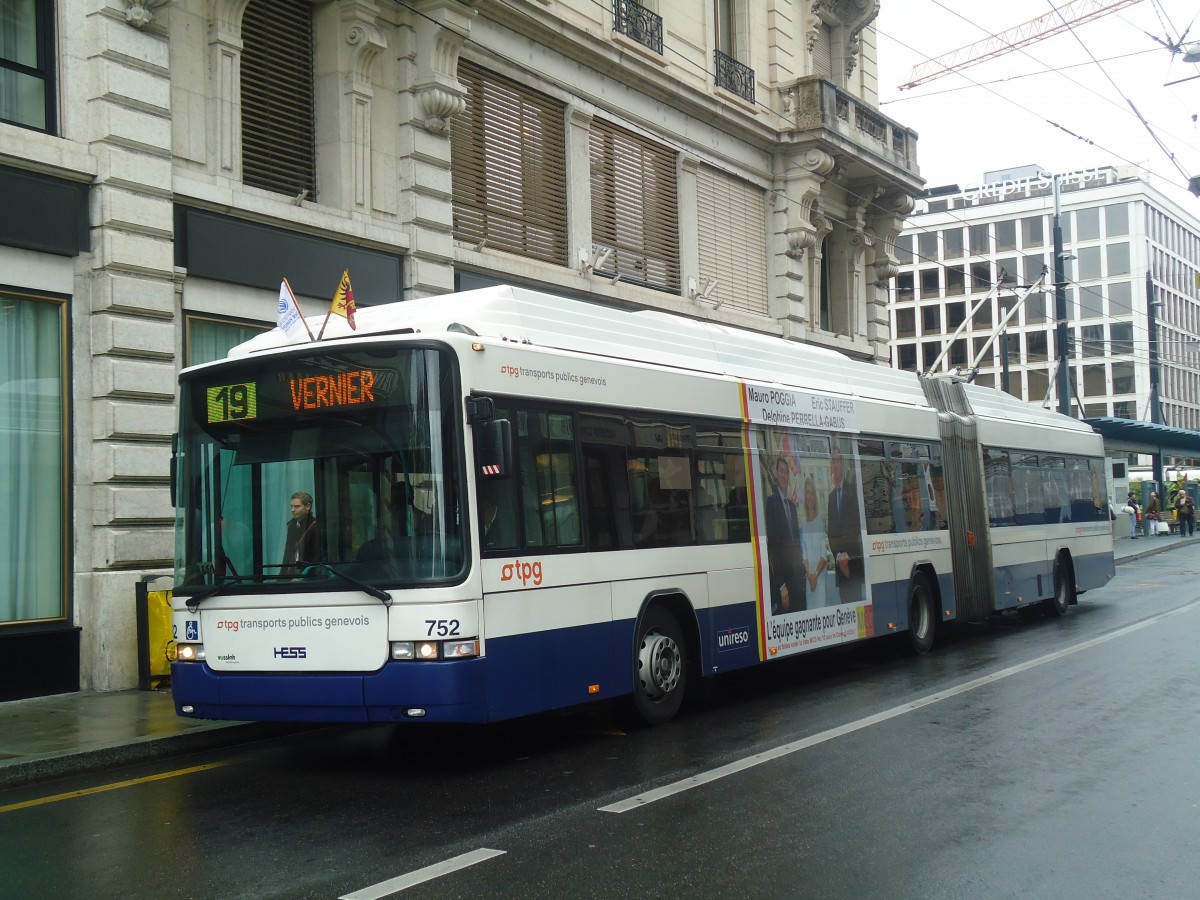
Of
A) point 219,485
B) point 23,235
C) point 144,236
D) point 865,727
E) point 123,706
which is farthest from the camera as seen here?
point 144,236

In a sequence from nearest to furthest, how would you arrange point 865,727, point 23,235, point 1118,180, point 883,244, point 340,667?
point 340,667 < point 865,727 < point 23,235 < point 883,244 < point 1118,180

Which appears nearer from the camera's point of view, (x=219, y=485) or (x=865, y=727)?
(x=219, y=485)

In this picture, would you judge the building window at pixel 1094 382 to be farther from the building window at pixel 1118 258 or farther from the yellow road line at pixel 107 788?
the yellow road line at pixel 107 788

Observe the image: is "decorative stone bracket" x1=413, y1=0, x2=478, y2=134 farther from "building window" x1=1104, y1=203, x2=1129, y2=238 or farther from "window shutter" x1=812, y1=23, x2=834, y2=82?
"building window" x1=1104, y1=203, x2=1129, y2=238

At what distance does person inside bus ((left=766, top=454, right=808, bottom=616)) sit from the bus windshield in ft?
14.4

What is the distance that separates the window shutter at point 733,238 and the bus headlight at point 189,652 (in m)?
15.8

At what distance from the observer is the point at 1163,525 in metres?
48.1

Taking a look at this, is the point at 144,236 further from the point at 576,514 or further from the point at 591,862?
the point at 591,862

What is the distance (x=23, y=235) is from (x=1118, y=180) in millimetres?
95478

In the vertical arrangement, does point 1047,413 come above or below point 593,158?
below

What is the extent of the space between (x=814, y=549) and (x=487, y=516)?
5.05 m

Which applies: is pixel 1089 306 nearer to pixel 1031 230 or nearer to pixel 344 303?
pixel 1031 230

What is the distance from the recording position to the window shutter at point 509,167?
1781 cm

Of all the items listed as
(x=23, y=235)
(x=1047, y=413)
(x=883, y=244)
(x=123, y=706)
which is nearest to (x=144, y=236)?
(x=23, y=235)
